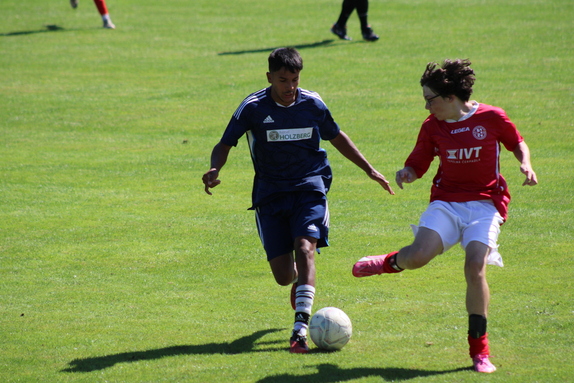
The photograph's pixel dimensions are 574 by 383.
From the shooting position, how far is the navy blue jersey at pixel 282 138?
6.51 meters

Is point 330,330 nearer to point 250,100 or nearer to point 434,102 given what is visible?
point 434,102

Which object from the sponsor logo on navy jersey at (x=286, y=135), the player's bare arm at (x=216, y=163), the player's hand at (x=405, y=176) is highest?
the sponsor logo on navy jersey at (x=286, y=135)

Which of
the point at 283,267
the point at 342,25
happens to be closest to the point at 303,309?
the point at 283,267

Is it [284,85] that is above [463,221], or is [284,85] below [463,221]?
above

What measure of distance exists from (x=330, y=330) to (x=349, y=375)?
0.58 metres

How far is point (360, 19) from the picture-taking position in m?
22.3

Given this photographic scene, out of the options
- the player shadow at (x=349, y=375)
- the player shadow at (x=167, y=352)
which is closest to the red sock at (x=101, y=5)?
the player shadow at (x=167, y=352)

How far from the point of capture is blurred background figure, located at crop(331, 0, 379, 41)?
70.1 ft

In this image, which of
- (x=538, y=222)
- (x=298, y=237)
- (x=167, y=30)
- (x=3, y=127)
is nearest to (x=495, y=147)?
(x=298, y=237)

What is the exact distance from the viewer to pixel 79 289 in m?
8.04

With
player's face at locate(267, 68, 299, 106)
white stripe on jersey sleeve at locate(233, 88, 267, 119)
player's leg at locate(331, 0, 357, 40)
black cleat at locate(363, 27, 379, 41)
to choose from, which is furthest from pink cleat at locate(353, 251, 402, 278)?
black cleat at locate(363, 27, 379, 41)

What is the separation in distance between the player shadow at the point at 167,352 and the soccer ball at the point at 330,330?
359 millimetres

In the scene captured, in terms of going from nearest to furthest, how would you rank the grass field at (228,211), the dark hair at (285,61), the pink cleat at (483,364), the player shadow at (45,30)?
the pink cleat at (483,364) < the grass field at (228,211) < the dark hair at (285,61) < the player shadow at (45,30)

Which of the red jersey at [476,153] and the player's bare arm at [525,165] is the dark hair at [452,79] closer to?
the red jersey at [476,153]
